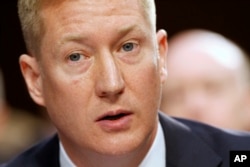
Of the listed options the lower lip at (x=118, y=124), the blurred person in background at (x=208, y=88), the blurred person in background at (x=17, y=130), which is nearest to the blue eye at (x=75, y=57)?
the lower lip at (x=118, y=124)

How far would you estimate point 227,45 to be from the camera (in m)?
4.71

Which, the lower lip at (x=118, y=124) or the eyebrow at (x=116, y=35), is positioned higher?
the eyebrow at (x=116, y=35)

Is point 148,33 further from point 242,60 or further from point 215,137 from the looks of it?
point 242,60

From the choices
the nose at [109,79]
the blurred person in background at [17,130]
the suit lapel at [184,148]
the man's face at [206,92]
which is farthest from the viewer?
the blurred person in background at [17,130]

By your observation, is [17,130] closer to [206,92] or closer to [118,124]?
[206,92]

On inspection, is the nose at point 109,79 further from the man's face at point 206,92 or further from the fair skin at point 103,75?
the man's face at point 206,92

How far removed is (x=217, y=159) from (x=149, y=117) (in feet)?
1.17

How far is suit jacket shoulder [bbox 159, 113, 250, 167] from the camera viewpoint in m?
3.12

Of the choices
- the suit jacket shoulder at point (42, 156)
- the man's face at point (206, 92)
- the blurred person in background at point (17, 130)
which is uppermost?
the suit jacket shoulder at point (42, 156)

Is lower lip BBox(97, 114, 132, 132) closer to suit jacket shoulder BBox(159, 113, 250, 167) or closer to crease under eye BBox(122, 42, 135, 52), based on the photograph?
crease under eye BBox(122, 42, 135, 52)

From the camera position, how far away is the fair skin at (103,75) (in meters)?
2.85

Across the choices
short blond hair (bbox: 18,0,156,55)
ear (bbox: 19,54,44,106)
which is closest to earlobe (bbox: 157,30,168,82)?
short blond hair (bbox: 18,0,156,55)

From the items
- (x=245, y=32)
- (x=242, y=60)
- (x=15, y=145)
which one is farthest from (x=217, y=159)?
(x=245, y=32)

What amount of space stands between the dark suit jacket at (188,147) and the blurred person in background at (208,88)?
2.72 ft
